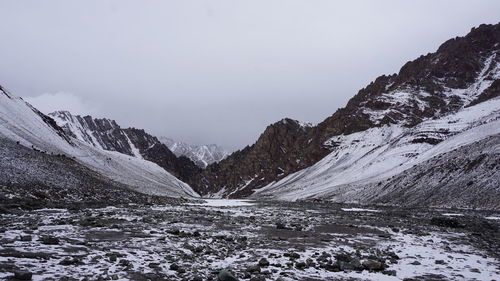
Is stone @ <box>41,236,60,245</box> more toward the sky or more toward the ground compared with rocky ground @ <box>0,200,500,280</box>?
more toward the sky

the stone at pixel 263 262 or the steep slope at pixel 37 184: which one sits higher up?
the steep slope at pixel 37 184

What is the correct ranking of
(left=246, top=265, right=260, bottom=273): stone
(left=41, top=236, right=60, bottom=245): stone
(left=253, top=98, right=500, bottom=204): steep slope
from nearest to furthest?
1. (left=246, top=265, right=260, bottom=273): stone
2. (left=41, top=236, right=60, bottom=245): stone
3. (left=253, top=98, right=500, bottom=204): steep slope

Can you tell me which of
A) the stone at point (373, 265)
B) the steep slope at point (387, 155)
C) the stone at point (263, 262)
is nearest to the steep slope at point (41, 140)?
the steep slope at point (387, 155)

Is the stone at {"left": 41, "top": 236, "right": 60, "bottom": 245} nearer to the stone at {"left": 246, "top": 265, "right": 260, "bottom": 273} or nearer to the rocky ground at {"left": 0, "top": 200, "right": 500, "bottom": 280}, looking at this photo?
the rocky ground at {"left": 0, "top": 200, "right": 500, "bottom": 280}

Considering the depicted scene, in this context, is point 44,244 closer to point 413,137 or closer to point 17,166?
point 17,166

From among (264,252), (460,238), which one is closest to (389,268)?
(264,252)

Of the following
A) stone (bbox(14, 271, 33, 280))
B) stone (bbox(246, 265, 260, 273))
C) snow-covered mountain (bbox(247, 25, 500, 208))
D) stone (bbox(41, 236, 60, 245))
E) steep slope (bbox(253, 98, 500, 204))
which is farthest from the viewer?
steep slope (bbox(253, 98, 500, 204))

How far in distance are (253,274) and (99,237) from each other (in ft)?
26.3

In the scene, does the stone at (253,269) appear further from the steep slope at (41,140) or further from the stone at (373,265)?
the steep slope at (41,140)

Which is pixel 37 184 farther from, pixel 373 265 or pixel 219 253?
pixel 373 265

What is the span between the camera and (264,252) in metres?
17.3

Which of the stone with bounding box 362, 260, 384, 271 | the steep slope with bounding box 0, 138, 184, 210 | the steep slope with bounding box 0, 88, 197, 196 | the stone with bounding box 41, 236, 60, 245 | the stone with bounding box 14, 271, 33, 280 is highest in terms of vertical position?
the steep slope with bounding box 0, 88, 197, 196

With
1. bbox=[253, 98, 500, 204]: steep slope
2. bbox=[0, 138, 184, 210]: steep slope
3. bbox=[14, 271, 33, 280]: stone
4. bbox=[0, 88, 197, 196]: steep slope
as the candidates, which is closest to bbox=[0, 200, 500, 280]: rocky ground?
bbox=[14, 271, 33, 280]: stone

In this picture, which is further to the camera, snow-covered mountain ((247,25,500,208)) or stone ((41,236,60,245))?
snow-covered mountain ((247,25,500,208))
